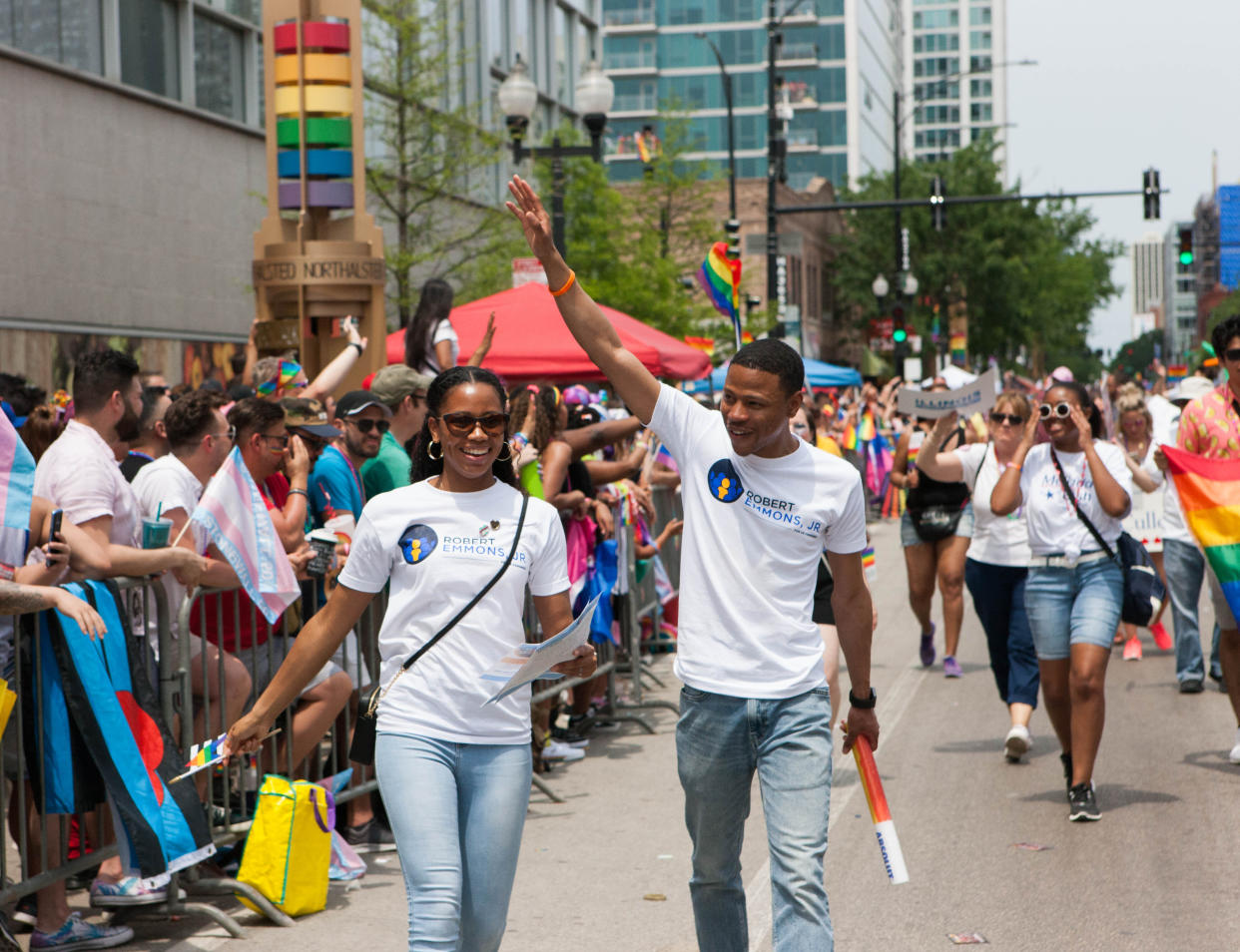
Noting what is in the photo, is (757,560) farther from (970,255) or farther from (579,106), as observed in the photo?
(970,255)

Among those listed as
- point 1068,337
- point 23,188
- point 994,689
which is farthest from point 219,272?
point 1068,337

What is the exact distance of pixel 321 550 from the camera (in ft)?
22.9

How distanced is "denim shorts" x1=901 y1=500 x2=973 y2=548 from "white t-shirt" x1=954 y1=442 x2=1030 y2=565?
184 cm

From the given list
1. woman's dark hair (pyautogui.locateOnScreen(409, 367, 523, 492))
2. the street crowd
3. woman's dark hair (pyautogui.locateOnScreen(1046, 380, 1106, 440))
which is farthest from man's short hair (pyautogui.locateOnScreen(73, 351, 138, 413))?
woman's dark hair (pyautogui.locateOnScreen(1046, 380, 1106, 440))

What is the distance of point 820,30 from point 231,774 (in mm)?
93410

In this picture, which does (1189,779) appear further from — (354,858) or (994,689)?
(354,858)

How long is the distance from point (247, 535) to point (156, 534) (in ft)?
1.55

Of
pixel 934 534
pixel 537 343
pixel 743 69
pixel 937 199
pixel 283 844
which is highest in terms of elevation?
pixel 743 69

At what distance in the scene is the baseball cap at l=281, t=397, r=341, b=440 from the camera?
8.02m

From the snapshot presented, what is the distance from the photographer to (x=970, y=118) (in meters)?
168

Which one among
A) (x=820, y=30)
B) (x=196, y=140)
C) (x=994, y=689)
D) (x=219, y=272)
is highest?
(x=820, y=30)

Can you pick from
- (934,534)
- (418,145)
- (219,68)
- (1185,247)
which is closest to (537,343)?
(934,534)

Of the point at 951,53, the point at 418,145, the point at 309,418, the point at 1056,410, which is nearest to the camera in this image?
the point at 1056,410

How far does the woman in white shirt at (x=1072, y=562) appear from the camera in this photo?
7539mm
